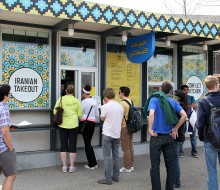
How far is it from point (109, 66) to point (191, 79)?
2.76 m

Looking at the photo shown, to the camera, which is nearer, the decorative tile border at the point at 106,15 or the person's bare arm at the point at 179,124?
the person's bare arm at the point at 179,124

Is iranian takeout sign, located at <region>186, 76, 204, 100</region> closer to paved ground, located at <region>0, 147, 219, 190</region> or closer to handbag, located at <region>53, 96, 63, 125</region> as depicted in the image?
paved ground, located at <region>0, 147, 219, 190</region>

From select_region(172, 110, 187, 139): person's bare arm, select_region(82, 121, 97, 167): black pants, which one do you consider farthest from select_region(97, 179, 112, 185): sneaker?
select_region(172, 110, 187, 139): person's bare arm

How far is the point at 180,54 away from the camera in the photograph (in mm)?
9234

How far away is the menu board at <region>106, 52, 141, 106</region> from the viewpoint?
8086 millimetres

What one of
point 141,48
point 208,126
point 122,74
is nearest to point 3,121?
point 208,126

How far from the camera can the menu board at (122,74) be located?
809 cm

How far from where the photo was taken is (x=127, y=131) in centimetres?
648

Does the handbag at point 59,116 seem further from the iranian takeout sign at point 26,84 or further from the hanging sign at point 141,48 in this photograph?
the hanging sign at point 141,48

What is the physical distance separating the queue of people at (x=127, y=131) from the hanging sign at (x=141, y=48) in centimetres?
117

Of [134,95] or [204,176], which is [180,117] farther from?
[134,95]

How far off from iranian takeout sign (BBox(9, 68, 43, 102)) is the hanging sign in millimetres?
2140

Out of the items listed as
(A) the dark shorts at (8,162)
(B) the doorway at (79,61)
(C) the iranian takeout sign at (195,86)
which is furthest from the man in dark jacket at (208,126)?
(C) the iranian takeout sign at (195,86)

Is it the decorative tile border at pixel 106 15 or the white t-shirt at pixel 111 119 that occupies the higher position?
the decorative tile border at pixel 106 15
